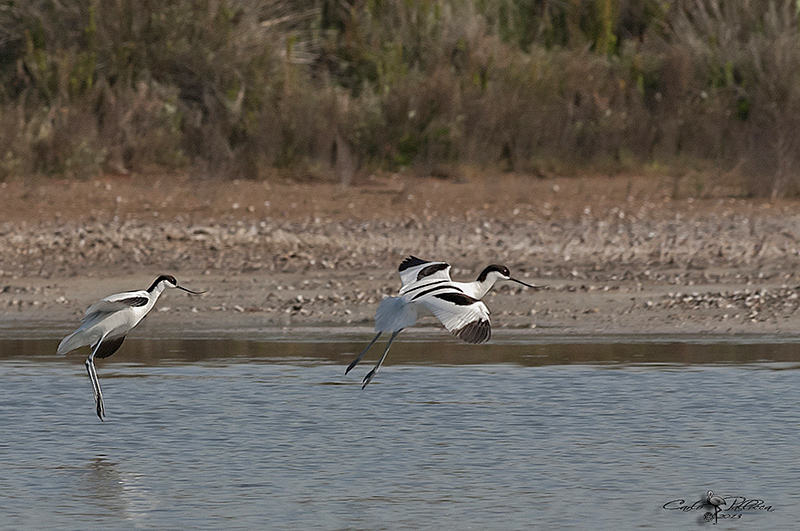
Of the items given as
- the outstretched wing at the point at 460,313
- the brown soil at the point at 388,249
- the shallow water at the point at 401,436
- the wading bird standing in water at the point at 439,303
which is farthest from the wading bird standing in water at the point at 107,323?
the brown soil at the point at 388,249

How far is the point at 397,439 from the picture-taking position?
791cm

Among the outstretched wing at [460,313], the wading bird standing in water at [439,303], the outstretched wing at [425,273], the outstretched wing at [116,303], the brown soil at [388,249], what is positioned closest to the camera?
the outstretched wing at [460,313]

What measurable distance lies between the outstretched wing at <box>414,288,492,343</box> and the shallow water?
57cm

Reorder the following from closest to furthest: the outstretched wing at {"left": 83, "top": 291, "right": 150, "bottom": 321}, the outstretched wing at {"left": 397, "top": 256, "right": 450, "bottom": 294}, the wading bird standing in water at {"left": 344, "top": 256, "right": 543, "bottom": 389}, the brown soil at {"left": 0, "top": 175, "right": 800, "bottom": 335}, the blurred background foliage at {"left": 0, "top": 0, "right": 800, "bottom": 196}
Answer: the wading bird standing in water at {"left": 344, "top": 256, "right": 543, "bottom": 389}, the outstretched wing at {"left": 83, "top": 291, "right": 150, "bottom": 321}, the outstretched wing at {"left": 397, "top": 256, "right": 450, "bottom": 294}, the brown soil at {"left": 0, "top": 175, "right": 800, "bottom": 335}, the blurred background foliage at {"left": 0, "top": 0, "right": 800, "bottom": 196}

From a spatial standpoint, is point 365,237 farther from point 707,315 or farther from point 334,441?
point 334,441

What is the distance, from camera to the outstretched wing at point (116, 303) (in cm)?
892

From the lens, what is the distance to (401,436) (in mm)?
7992

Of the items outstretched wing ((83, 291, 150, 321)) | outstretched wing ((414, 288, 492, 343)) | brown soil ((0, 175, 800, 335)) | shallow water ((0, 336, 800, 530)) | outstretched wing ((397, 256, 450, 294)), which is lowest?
brown soil ((0, 175, 800, 335))

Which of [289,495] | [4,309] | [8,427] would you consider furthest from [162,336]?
[289,495]

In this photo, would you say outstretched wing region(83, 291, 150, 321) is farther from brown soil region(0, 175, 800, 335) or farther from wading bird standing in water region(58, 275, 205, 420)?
brown soil region(0, 175, 800, 335)

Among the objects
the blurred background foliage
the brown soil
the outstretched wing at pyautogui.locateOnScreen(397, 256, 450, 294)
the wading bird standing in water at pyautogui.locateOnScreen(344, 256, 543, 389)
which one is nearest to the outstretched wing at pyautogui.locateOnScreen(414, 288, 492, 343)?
the wading bird standing in water at pyautogui.locateOnScreen(344, 256, 543, 389)

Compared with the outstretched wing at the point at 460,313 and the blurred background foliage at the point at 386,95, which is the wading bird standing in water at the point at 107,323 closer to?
the outstretched wing at the point at 460,313

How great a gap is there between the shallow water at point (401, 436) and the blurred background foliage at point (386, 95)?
27.0 ft

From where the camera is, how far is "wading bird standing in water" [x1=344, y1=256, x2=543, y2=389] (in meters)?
7.55
